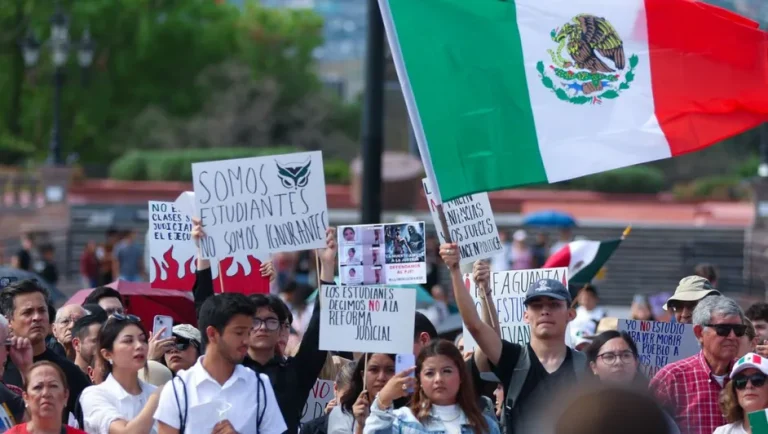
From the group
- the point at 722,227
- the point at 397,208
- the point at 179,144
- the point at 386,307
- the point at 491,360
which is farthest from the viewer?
the point at 179,144

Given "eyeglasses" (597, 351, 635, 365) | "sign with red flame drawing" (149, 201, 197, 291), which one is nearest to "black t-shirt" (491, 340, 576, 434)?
"eyeglasses" (597, 351, 635, 365)

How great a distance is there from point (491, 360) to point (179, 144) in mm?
44575

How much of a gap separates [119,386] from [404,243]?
2.11 m

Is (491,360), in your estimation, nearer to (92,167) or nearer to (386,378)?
(386,378)

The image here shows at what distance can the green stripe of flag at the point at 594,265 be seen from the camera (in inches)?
455

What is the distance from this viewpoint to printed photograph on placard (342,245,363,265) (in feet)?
25.7

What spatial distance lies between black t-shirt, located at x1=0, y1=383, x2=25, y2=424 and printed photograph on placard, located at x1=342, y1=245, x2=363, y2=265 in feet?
6.46

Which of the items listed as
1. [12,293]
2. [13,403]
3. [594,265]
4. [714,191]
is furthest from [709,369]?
[714,191]

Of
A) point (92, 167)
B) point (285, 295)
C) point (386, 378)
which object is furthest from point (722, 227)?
point (386, 378)

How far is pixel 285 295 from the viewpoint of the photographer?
14.7 m

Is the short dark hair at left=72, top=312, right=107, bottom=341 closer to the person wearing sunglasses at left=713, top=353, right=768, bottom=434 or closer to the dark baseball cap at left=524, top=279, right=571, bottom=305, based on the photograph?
the dark baseball cap at left=524, top=279, right=571, bottom=305

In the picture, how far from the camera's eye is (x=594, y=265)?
38.3 ft

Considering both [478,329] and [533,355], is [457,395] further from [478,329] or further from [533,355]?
[533,355]

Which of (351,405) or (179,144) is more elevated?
(179,144)
